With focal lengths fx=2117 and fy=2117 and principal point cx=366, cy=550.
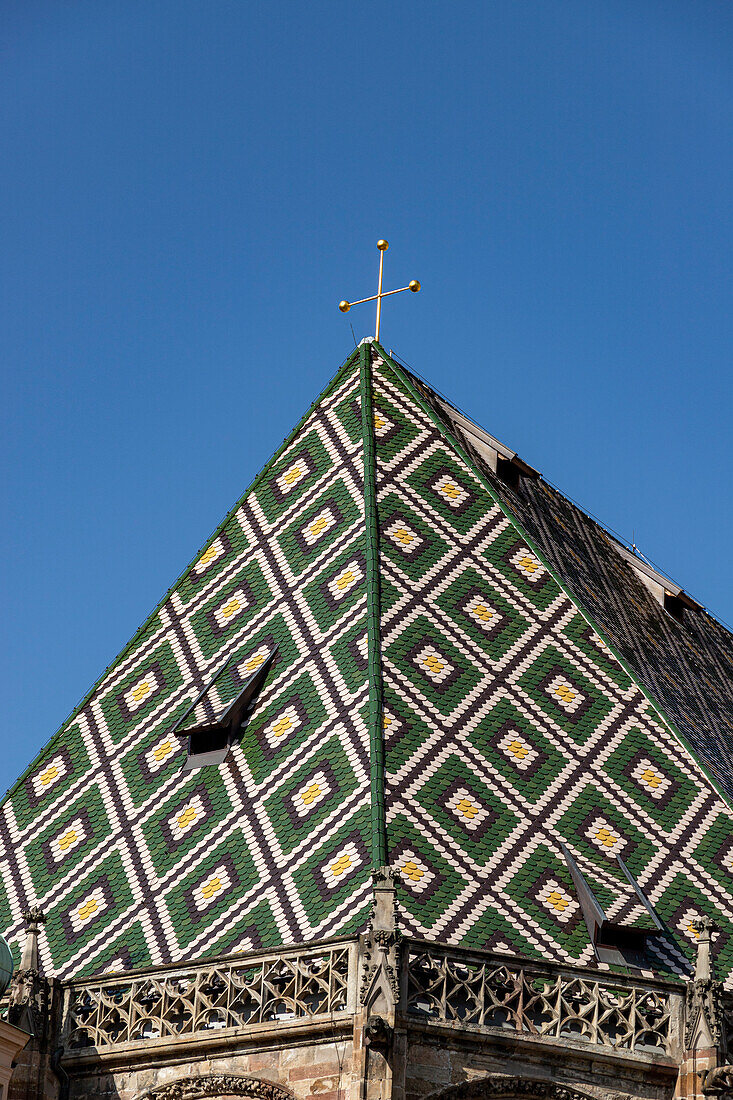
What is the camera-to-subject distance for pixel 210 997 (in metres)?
13.5

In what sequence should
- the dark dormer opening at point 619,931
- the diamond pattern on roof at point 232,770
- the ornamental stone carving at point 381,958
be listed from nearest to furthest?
1. the ornamental stone carving at point 381,958
2. the dark dormer opening at point 619,931
3. the diamond pattern on roof at point 232,770

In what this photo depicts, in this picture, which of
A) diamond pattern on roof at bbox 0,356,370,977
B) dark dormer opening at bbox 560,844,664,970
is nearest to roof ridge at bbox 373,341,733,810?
diamond pattern on roof at bbox 0,356,370,977

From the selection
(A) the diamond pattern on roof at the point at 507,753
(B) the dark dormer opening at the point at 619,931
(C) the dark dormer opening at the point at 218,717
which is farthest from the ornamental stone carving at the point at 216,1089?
(C) the dark dormer opening at the point at 218,717

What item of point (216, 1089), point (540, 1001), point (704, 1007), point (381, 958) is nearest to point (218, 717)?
point (216, 1089)

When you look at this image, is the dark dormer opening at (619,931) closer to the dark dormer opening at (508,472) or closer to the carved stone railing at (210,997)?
the carved stone railing at (210,997)

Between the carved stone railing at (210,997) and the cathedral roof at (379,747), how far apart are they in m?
0.41

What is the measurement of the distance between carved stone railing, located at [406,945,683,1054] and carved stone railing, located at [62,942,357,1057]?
510 mm

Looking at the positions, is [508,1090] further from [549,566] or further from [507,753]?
[549,566]

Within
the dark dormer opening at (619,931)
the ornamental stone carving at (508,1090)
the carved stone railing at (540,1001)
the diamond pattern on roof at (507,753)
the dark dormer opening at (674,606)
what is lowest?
the ornamental stone carving at (508,1090)

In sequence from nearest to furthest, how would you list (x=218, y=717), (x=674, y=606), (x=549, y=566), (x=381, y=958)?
(x=381, y=958) → (x=218, y=717) → (x=549, y=566) → (x=674, y=606)

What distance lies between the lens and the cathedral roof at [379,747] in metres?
14.4

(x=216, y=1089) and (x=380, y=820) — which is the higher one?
(x=380, y=820)

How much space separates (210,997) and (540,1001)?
2102 mm

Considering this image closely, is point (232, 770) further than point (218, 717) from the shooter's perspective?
No
